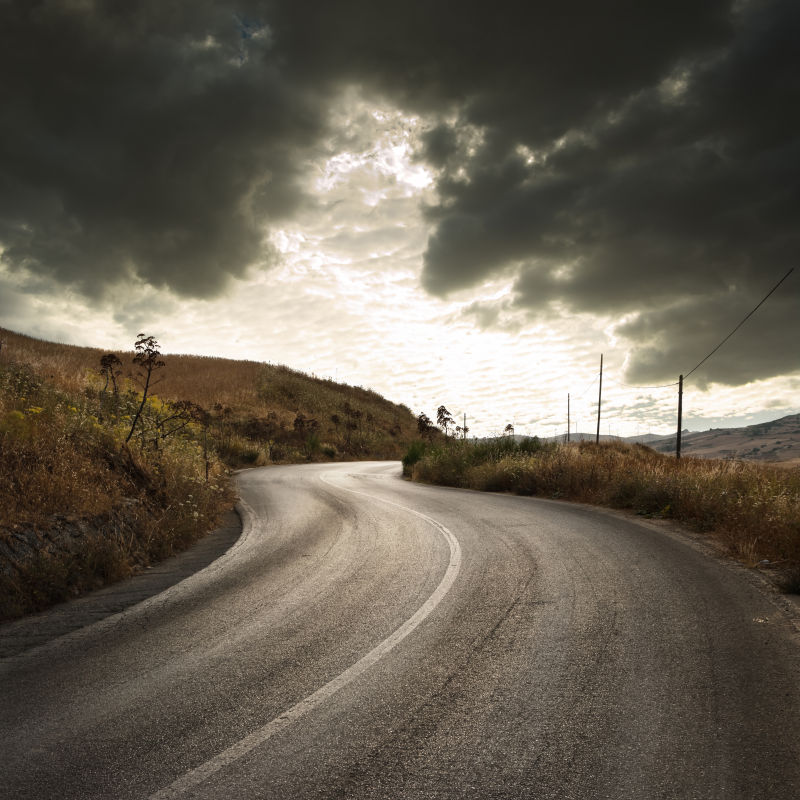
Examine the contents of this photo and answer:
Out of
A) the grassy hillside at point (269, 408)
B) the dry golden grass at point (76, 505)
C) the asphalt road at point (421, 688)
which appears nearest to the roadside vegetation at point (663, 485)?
the asphalt road at point (421, 688)

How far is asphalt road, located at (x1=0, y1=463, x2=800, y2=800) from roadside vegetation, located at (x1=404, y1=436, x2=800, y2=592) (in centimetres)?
160

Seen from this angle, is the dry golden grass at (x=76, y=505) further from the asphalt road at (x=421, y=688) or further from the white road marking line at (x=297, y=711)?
the white road marking line at (x=297, y=711)

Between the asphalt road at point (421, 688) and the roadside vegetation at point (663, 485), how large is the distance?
1.60 metres

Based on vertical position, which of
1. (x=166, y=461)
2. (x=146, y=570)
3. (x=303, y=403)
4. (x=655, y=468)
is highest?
A: (x=303, y=403)

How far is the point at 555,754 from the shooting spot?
3.10 metres

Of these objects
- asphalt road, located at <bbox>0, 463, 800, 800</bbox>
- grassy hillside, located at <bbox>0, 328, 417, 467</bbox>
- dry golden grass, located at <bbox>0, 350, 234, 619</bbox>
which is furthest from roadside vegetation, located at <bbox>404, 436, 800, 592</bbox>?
grassy hillside, located at <bbox>0, 328, 417, 467</bbox>

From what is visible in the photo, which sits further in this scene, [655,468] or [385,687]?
[655,468]

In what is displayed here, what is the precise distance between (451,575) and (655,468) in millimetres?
10280

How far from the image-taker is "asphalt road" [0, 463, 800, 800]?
2.92m

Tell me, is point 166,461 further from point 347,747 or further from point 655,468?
point 655,468

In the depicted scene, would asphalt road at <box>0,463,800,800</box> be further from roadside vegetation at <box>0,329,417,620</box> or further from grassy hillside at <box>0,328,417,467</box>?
grassy hillside at <box>0,328,417,467</box>

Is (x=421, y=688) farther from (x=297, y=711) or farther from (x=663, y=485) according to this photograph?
(x=663, y=485)

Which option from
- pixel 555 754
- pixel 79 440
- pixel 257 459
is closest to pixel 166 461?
pixel 79 440

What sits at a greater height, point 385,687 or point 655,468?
point 655,468
